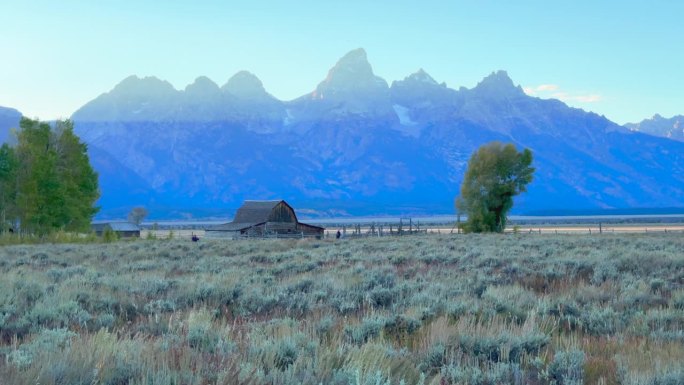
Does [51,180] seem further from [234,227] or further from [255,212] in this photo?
[255,212]

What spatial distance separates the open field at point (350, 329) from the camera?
4.84 metres

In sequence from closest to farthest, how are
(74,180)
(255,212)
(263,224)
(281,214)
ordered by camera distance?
1. (74,180)
2. (263,224)
3. (281,214)
4. (255,212)

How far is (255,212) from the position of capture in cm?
6788

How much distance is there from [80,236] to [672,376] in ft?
138

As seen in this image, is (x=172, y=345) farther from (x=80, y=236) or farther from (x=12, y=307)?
(x=80, y=236)

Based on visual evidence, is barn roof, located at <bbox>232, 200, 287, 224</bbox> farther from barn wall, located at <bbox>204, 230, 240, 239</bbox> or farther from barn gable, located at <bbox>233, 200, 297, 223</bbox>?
barn wall, located at <bbox>204, 230, 240, 239</bbox>

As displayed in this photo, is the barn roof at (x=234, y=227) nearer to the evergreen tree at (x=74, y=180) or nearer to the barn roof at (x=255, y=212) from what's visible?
the barn roof at (x=255, y=212)

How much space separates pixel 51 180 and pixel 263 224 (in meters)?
25.5

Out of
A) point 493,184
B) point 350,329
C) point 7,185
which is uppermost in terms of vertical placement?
point 493,184

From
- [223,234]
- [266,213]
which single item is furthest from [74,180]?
[266,213]

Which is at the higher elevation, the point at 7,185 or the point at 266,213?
the point at 7,185

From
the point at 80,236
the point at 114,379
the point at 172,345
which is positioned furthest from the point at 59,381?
the point at 80,236

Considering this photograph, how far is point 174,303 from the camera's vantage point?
10203 millimetres

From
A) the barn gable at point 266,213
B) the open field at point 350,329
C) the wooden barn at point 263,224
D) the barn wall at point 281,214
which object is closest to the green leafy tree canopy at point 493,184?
the wooden barn at point 263,224
